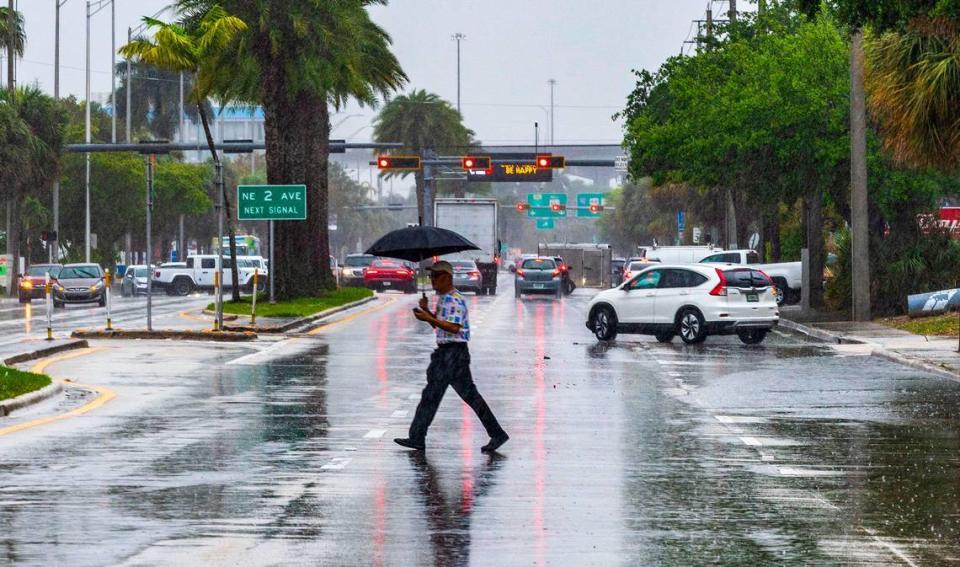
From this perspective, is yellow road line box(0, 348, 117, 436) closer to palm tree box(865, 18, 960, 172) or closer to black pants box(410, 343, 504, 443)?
black pants box(410, 343, 504, 443)

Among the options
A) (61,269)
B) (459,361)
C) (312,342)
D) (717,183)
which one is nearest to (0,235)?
(61,269)

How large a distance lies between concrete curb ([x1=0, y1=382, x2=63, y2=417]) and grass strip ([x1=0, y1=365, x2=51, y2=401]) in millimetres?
107

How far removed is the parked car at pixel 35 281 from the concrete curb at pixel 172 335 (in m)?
28.8

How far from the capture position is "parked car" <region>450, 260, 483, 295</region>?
70375 millimetres

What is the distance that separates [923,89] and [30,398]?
1572 centimetres

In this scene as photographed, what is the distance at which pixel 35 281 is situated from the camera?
228 feet

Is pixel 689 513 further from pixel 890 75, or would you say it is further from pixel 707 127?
pixel 707 127

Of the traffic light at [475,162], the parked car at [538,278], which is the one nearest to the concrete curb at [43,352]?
the parked car at [538,278]

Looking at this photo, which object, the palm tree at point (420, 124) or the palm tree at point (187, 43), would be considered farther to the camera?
the palm tree at point (420, 124)

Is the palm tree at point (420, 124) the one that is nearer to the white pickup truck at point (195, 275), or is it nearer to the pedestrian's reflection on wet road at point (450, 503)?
the white pickup truck at point (195, 275)

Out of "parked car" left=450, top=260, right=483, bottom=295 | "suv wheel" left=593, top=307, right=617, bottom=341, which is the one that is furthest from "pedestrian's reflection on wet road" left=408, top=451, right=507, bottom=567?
"parked car" left=450, top=260, right=483, bottom=295

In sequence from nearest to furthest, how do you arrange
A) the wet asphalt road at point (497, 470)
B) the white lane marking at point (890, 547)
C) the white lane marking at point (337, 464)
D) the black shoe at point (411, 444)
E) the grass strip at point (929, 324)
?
the white lane marking at point (890, 547)
the wet asphalt road at point (497, 470)
the white lane marking at point (337, 464)
the black shoe at point (411, 444)
the grass strip at point (929, 324)

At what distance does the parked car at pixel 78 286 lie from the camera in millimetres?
63281

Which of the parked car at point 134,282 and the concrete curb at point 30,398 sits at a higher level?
the parked car at point 134,282
